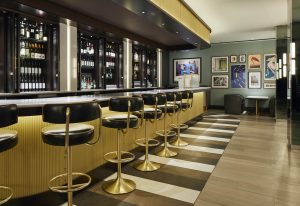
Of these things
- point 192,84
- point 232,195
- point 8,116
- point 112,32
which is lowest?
point 232,195

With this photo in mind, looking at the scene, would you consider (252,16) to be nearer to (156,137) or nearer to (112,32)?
(112,32)

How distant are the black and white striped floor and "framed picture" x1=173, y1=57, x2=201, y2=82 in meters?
6.46

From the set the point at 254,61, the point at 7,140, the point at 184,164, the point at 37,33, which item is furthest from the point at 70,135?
the point at 254,61

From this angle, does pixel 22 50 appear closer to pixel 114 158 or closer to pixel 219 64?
pixel 114 158

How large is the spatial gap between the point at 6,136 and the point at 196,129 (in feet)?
16.0

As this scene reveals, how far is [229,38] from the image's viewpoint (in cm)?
925

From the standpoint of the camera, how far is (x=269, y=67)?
31.0ft

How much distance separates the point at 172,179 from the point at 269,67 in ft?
27.3

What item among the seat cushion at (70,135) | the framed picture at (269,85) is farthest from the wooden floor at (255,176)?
the framed picture at (269,85)

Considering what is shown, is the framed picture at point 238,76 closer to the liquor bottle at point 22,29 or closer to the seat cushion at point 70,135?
the liquor bottle at point 22,29

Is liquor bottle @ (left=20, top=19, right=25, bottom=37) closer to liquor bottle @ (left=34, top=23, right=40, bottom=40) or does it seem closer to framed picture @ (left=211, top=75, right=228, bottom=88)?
liquor bottle @ (left=34, top=23, right=40, bottom=40)

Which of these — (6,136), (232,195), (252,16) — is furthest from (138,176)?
(252,16)

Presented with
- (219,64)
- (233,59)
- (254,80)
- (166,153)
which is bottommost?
(166,153)

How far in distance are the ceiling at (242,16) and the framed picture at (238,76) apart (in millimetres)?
1563
